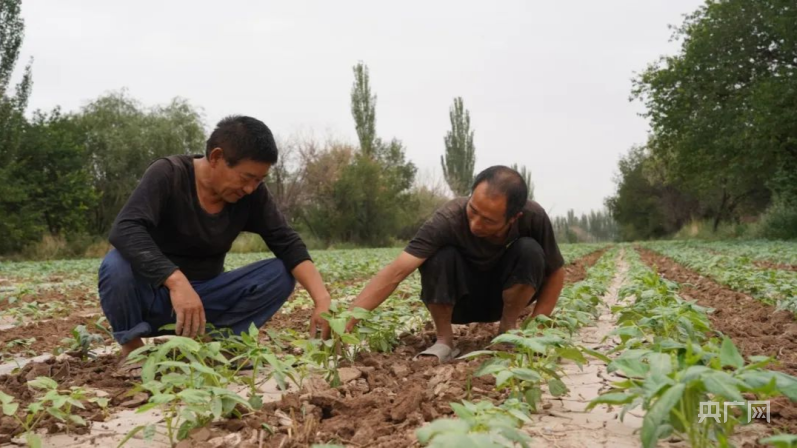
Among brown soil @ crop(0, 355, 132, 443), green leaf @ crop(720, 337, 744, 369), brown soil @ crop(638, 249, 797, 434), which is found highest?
green leaf @ crop(720, 337, 744, 369)

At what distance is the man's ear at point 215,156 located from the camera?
306cm

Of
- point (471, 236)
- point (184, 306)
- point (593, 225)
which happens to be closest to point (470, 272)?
point (471, 236)

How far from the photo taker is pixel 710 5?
2145 cm

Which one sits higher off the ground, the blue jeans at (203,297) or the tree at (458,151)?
the tree at (458,151)

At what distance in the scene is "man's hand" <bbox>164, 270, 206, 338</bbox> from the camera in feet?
9.20

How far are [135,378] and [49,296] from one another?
5.38 m

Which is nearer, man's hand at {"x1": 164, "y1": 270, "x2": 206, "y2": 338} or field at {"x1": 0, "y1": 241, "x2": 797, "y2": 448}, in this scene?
field at {"x1": 0, "y1": 241, "x2": 797, "y2": 448}

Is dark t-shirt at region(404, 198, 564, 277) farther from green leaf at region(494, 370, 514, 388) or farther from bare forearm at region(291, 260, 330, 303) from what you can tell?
green leaf at region(494, 370, 514, 388)

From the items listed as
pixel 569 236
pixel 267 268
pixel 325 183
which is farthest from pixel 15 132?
pixel 569 236

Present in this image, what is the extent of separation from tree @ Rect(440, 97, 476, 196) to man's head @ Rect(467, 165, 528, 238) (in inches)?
1743

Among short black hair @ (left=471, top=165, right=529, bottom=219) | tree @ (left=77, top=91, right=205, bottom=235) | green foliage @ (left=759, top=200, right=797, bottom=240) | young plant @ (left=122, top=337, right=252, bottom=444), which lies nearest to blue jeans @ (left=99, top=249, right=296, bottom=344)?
young plant @ (left=122, top=337, right=252, bottom=444)

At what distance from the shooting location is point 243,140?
9.84 feet

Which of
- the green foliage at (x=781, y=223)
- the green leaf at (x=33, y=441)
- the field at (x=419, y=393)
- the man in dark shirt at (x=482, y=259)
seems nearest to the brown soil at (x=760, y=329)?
the field at (x=419, y=393)

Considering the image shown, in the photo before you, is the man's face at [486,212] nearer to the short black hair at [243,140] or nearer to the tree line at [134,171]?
the short black hair at [243,140]
